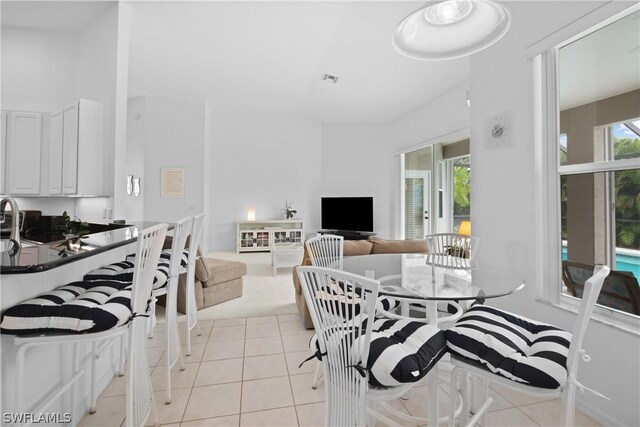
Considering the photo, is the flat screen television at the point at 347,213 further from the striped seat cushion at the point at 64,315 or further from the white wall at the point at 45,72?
the striped seat cushion at the point at 64,315

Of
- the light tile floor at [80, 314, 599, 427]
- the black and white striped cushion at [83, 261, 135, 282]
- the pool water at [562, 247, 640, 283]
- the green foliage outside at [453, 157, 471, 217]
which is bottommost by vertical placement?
the light tile floor at [80, 314, 599, 427]

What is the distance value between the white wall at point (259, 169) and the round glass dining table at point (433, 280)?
498 centimetres

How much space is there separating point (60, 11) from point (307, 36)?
2647mm

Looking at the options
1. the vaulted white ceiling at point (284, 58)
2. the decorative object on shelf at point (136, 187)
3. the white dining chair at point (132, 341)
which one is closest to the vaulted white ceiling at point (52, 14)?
the vaulted white ceiling at point (284, 58)

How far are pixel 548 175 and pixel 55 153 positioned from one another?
473 centimetres

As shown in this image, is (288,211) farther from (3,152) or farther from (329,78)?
(3,152)

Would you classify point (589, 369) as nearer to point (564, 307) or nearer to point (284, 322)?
point (564, 307)

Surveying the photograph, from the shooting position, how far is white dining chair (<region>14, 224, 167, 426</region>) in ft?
3.76

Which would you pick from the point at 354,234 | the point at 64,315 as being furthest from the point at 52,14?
the point at 354,234

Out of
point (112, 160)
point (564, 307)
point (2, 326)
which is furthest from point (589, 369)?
point (112, 160)

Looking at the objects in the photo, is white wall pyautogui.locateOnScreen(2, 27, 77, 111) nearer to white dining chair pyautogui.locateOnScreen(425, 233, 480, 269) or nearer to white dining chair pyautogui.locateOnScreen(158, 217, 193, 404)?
white dining chair pyautogui.locateOnScreen(158, 217, 193, 404)

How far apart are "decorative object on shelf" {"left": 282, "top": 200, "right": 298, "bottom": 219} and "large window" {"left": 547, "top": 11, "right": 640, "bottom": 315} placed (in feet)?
17.7

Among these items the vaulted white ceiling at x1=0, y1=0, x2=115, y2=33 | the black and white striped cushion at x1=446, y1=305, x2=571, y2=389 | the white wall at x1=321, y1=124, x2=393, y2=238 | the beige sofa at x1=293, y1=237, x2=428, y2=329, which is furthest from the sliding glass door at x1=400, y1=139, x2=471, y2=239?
the vaulted white ceiling at x1=0, y1=0, x2=115, y2=33

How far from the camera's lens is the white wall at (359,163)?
23.2 feet
